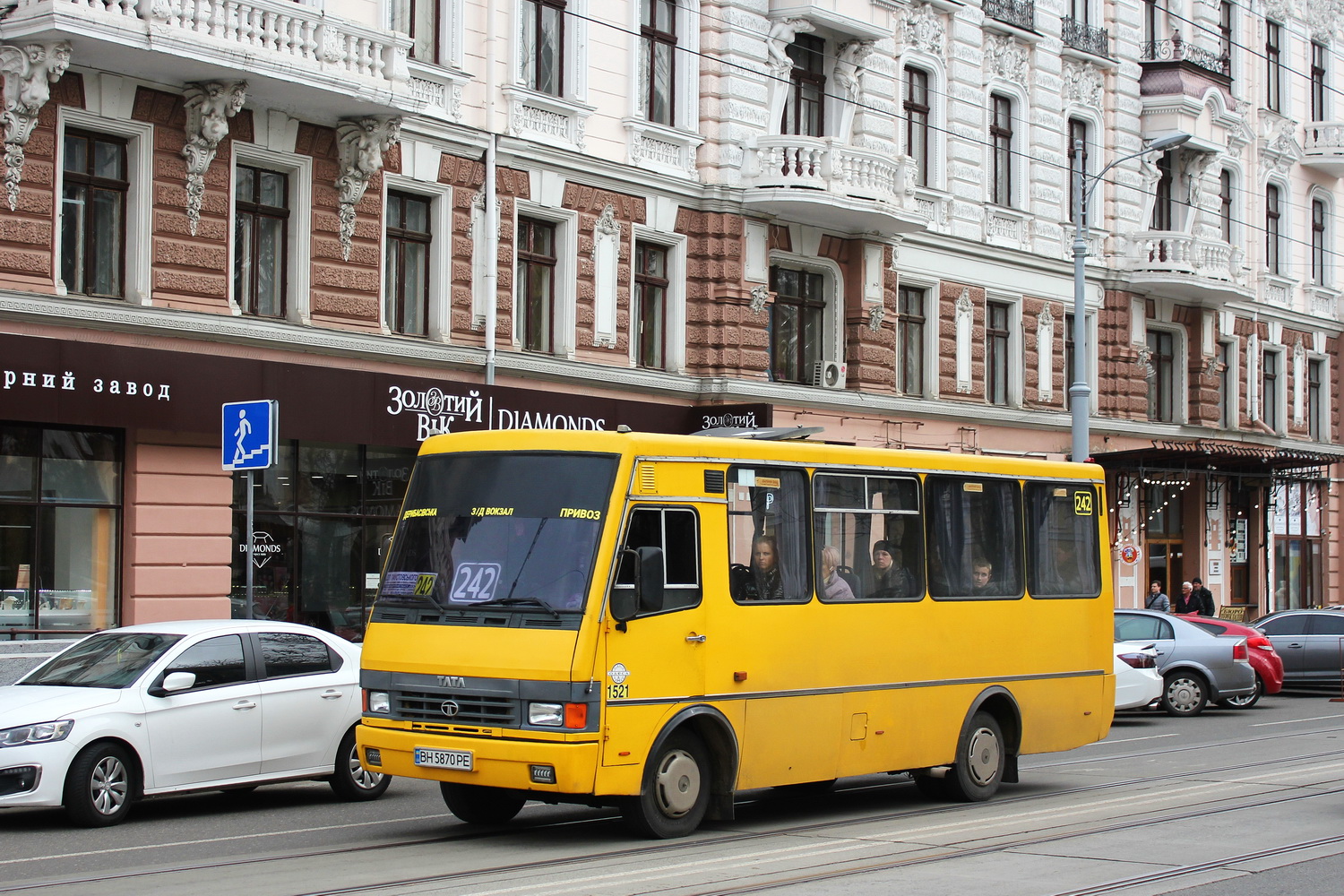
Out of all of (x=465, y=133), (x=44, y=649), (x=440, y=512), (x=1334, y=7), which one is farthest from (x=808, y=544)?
(x=1334, y=7)

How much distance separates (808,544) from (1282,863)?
155 inches

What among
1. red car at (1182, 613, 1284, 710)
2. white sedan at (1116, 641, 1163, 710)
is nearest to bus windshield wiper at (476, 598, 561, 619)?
white sedan at (1116, 641, 1163, 710)

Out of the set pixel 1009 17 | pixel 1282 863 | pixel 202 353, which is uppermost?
pixel 1009 17

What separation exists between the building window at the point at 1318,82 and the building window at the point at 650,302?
24499 mm

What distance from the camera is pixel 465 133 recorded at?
23984 mm

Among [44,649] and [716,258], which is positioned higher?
[716,258]

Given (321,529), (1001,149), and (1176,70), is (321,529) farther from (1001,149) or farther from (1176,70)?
(1176,70)

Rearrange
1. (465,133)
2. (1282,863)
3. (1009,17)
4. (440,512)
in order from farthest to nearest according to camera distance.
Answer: (1009,17) → (465,133) → (440,512) → (1282,863)

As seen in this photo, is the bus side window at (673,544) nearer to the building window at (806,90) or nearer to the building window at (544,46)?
the building window at (544,46)

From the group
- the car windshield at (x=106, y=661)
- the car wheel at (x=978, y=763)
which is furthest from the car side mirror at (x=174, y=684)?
the car wheel at (x=978, y=763)

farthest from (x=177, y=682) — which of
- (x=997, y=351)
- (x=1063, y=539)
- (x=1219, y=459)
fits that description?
(x=1219, y=459)

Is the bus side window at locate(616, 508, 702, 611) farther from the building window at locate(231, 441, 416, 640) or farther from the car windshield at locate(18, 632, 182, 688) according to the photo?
the building window at locate(231, 441, 416, 640)

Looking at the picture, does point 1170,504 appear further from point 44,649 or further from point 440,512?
point 440,512

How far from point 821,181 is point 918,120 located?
5144 mm
